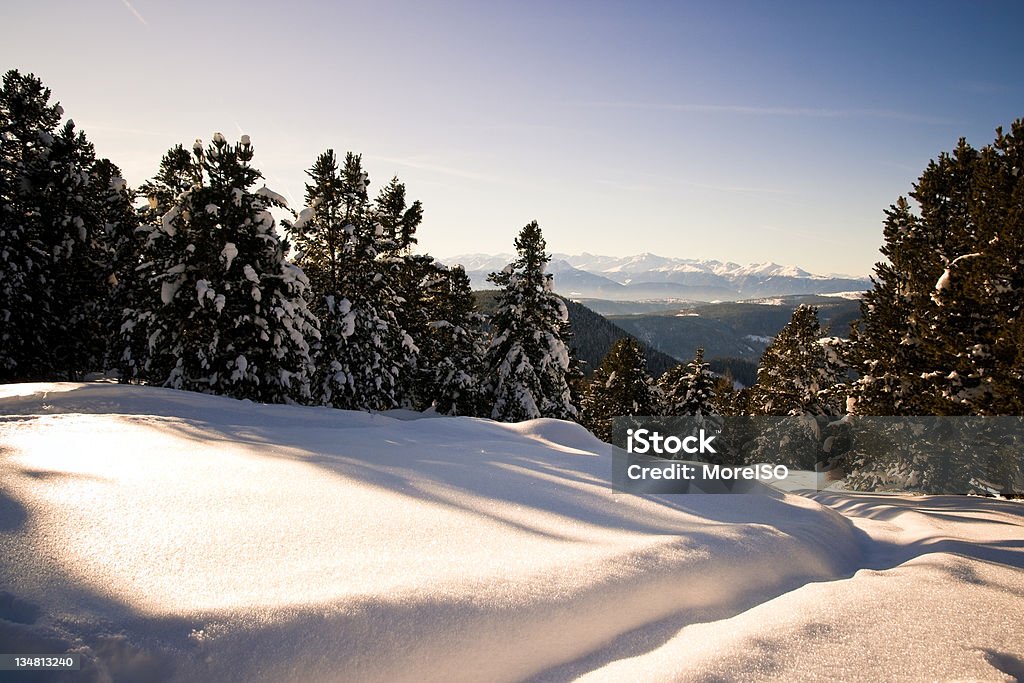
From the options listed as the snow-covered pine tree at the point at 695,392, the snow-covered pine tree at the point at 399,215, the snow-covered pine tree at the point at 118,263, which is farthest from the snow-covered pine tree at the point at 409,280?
the snow-covered pine tree at the point at 695,392

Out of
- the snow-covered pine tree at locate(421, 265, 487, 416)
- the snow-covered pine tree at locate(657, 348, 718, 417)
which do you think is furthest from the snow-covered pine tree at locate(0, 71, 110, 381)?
the snow-covered pine tree at locate(657, 348, 718, 417)

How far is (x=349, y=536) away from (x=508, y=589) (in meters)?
1.32

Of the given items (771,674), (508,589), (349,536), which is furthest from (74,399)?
(771,674)

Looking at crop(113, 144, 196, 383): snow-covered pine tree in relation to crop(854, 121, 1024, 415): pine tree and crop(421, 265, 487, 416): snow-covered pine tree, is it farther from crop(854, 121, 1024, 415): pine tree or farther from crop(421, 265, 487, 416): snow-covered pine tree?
crop(854, 121, 1024, 415): pine tree

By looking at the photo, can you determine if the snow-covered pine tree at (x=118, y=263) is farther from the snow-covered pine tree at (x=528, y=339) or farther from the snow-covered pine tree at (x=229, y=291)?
the snow-covered pine tree at (x=528, y=339)

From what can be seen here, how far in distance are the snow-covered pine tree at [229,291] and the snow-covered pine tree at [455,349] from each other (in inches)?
280

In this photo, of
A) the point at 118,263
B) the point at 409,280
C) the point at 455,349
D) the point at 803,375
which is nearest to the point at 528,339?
the point at 455,349

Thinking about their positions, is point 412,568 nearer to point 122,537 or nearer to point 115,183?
point 122,537

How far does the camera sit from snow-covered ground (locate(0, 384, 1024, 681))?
237 cm

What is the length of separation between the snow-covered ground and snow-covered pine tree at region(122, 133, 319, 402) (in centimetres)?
934

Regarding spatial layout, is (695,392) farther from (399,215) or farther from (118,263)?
(118,263)

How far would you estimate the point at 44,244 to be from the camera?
790 inches

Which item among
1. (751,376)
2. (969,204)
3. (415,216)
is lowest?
(751,376)

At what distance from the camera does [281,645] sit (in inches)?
90.7
